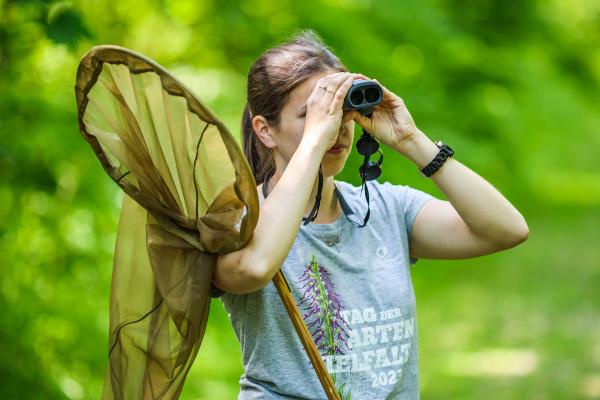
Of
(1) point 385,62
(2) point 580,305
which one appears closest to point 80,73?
(1) point 385,62

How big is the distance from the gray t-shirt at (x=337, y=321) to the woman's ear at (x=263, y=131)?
0.33 meters

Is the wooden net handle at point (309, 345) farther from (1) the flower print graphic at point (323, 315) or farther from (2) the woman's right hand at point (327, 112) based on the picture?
(2) the woman's right hand at point (327, 112)

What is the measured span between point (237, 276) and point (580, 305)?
885cm

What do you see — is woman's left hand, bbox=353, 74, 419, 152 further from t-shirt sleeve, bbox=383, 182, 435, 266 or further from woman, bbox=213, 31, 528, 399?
t-shirt sleeve, bbox=383, 182, 435, 266

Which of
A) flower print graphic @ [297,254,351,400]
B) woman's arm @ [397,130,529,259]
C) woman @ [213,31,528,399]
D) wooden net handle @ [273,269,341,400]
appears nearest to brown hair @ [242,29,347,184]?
woman @ [213,31,528,399]

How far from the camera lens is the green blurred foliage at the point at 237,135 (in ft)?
16.6

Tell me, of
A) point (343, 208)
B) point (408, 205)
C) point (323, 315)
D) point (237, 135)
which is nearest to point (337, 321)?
point (323, 315)

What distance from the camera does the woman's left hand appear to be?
2938mm

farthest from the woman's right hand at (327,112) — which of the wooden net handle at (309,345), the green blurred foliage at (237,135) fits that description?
the green blurred foliage at (237,135)

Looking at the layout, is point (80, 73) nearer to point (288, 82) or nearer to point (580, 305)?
point (288, 82)

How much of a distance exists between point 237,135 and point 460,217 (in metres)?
3.49

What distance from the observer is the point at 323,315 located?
107 inches

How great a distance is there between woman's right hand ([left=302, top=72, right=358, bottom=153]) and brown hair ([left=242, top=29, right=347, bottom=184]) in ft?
0.72

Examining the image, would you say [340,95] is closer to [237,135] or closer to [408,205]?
[408,205]
